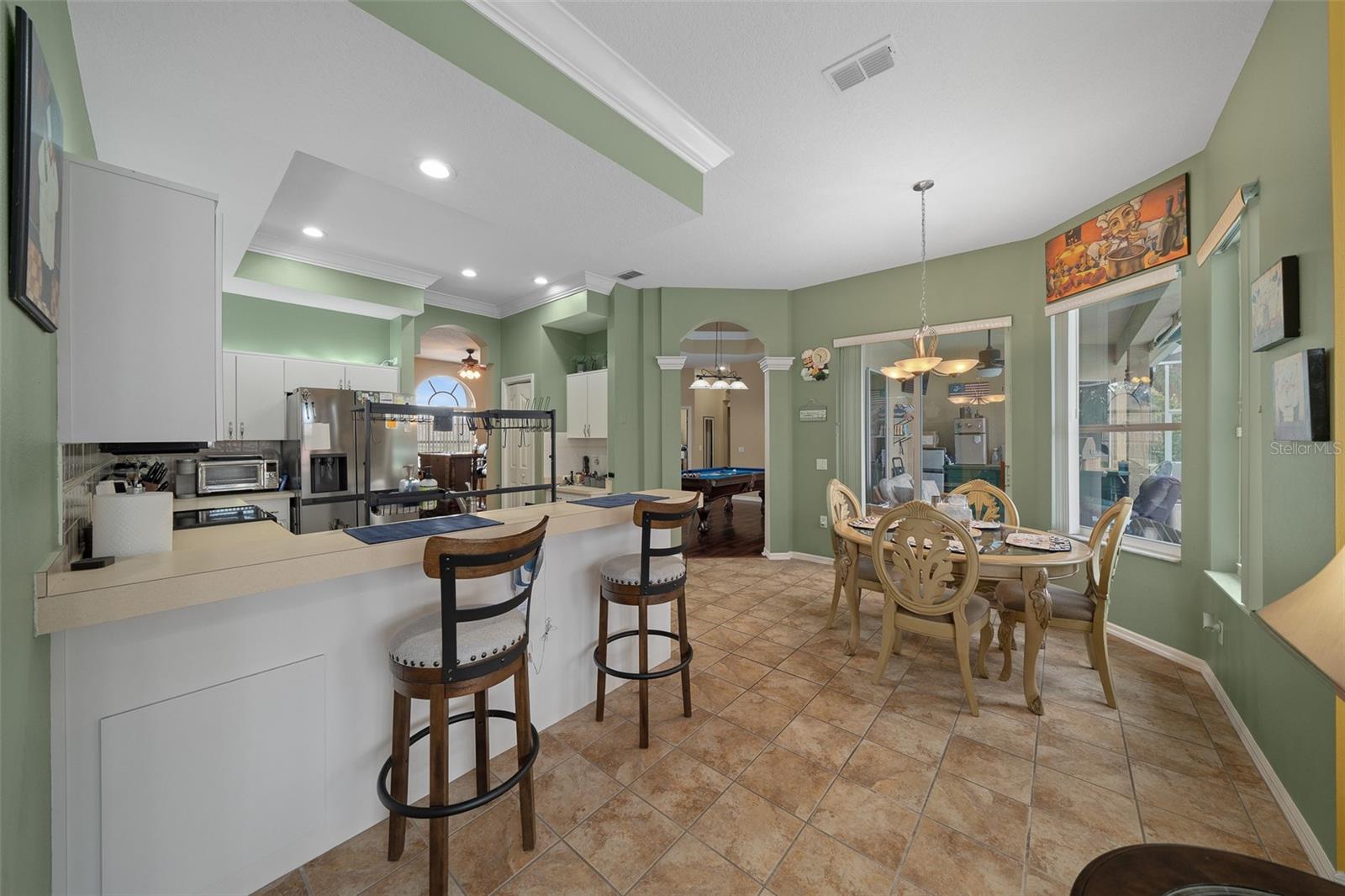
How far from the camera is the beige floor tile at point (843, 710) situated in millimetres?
2350

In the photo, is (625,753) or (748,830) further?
(625,753)

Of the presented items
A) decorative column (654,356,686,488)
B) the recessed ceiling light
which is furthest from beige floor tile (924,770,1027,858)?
decorative column (654,356,686,488)

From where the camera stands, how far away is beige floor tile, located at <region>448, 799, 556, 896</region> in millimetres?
1527

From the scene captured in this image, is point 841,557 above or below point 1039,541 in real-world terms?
below

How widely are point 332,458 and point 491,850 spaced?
145 inches

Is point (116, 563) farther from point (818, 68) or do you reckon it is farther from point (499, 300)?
point (499, 300)

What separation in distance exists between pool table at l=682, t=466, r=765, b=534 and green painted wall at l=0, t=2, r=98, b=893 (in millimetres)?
5106

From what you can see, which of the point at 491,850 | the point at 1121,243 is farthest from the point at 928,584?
the point at 1121,243

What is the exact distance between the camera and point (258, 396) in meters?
4.09

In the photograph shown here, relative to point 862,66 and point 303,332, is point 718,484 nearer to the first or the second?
point 303,332

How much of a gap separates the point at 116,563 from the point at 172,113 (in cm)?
188

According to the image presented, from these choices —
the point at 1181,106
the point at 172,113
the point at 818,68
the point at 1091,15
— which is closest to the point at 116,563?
the point at 172,113

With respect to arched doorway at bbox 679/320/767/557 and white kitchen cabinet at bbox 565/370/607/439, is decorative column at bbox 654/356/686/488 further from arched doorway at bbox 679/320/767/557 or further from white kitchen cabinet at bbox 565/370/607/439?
arched doorway at bbox 679/320/767/557

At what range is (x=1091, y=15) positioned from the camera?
6.40 feet
